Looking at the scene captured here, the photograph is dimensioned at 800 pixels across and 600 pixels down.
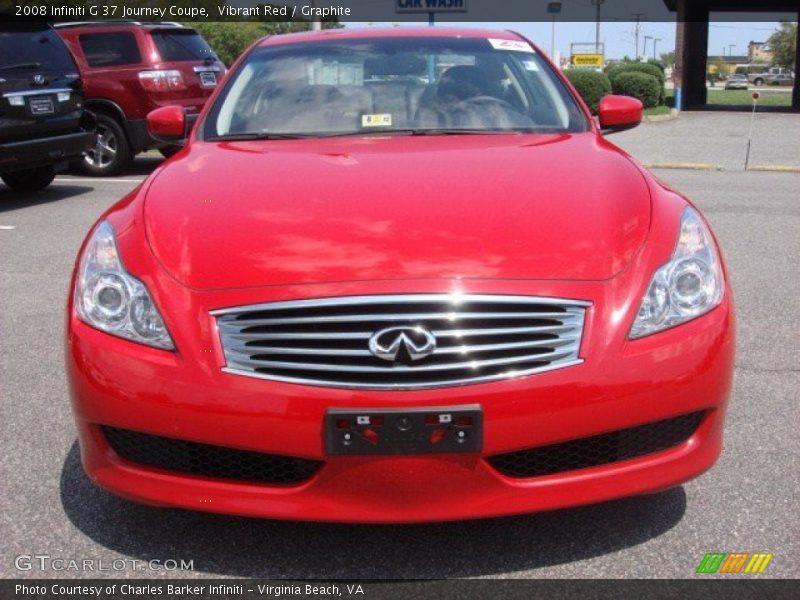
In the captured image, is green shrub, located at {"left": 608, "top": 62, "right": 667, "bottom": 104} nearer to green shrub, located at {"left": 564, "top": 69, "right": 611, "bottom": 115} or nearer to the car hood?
green shrub, located at {"left": 564, "top": 69, "right": 611, "bottom": 115}

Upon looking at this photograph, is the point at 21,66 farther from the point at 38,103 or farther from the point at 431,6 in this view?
the point at 431,6

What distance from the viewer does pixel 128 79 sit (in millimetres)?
12352

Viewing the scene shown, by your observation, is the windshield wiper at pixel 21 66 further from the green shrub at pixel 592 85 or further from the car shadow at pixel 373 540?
the green shrub at pixel 592 85

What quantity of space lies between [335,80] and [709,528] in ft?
7.89

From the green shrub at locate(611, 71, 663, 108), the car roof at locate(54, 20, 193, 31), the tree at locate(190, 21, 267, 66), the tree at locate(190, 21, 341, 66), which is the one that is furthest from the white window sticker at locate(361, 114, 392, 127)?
the tree at locate(190, 21, 267, 66)

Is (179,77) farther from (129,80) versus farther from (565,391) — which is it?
(565,391)

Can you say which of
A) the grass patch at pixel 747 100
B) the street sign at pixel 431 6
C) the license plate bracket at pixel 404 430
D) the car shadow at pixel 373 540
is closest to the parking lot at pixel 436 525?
the car shadow at pixel 373 540

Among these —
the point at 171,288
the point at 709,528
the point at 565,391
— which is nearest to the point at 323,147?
the point at 171,288

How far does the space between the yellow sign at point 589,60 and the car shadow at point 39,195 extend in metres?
29.5

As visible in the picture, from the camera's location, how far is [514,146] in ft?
12.1

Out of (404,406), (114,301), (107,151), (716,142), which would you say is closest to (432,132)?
(114,301)

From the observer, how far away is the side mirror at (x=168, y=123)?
4672mm

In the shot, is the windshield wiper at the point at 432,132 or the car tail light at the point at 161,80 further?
the car tail light at the point at 161,80

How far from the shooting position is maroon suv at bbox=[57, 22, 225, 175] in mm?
12352
